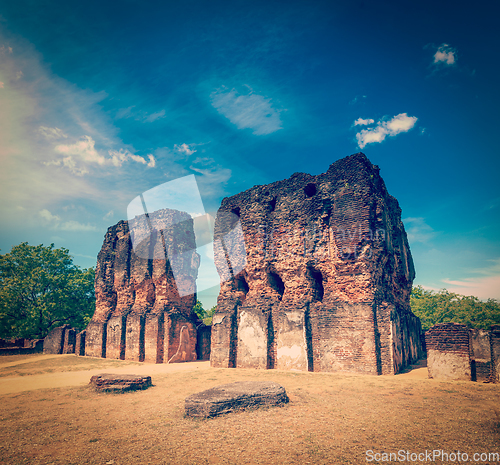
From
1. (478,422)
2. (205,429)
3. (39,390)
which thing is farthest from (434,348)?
(39,390)

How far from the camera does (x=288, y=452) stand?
3.53 metres

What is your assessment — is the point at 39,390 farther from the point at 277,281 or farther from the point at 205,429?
the point at 277,281

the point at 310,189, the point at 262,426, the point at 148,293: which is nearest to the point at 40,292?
the point at 148,293

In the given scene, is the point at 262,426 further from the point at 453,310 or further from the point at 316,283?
the point at 453,310

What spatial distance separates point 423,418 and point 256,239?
28.9 feet

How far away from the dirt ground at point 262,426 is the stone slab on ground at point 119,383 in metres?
0.21

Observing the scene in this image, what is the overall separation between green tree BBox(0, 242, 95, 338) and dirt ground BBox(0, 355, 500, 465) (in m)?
15.0

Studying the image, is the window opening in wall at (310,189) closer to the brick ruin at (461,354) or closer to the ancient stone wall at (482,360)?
the brick ruin at (461,354)

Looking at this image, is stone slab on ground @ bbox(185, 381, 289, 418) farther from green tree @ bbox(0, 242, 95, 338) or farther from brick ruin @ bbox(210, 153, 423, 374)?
green tree @ bbox(0, 242, 95, 338)

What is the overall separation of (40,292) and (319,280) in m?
19.7

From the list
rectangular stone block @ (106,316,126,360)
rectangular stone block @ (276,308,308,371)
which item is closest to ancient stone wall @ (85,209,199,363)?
rectangular stone block @ (106,316,126,360)

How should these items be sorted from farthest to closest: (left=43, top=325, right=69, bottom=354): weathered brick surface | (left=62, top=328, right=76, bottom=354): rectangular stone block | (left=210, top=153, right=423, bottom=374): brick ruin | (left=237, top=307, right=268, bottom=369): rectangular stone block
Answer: (left=43, top=325, right=69, bottom=354): weathered brick surface, (left=62, top=328, right=76, bottom=354): rectangular stone block, (left=237, top=307, right=268, bottom=369): rectangular stone block, (left=210, top=153, right=423, bottom=374): brick ruin

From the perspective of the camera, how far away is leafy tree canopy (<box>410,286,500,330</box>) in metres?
25.1

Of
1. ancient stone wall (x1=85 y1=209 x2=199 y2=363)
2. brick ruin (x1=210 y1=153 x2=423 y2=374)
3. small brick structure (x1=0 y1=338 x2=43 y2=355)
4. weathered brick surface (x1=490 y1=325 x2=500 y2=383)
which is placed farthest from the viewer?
small brick structure (x1=0 y1=338 x2=43 y2=355)
